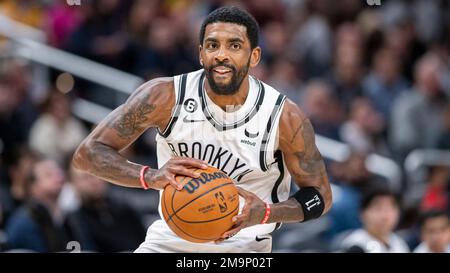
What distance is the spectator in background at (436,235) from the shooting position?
26.4 ft

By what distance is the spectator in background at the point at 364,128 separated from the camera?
1050cm

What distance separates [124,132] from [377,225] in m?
2.64

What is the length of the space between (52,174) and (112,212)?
0.61 m

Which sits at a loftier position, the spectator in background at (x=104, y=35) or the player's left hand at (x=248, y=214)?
the spectator in background at (x=104, y=35)

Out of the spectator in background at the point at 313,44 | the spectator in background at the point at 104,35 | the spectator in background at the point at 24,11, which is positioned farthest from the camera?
the spectator in background at the point at 24,11

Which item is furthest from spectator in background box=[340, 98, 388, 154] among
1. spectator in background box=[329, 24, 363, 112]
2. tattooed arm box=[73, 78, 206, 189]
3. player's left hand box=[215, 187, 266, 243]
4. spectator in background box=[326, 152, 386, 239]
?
player's left hand box=[215, 187, 266, 243]

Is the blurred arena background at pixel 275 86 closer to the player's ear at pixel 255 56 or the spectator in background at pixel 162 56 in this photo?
the spectator in background at pixel 162 56

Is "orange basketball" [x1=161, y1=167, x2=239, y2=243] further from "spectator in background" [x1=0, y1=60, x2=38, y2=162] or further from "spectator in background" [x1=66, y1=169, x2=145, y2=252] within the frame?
"spectator in background" [x1=0, y1=60, x2=38, y2=162]

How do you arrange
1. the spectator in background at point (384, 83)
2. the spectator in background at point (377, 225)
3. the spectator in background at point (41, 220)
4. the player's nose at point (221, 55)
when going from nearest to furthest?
the player's nose at point (221, 55), the spectator in background at point (377, 225), the spectator in background at point (41, 220), the spectator in background at point (384, 83)

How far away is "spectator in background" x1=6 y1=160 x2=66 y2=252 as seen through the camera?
8.20m

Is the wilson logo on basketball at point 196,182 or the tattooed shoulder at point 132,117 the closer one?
the wilson logo on basketball at point 196,182

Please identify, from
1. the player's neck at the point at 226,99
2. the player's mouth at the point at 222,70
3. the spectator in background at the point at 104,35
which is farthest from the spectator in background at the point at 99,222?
the player's mouth at the point at 222,70

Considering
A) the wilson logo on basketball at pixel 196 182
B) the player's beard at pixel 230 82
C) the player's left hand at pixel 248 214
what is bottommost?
the player's left hand at pixel 248 214
